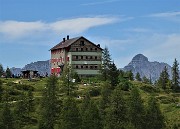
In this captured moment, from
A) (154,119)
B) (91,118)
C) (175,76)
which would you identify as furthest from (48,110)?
(175,76)

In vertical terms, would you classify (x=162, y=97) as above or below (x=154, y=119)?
above

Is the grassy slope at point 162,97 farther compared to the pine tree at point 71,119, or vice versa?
the grassy slope at point 162,97

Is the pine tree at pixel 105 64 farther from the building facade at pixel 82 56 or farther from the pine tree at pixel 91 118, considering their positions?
the pine tree at pixel 91 118

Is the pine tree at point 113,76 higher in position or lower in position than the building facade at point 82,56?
lower

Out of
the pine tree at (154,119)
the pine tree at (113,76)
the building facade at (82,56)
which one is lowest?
the pine tree at (154,119)

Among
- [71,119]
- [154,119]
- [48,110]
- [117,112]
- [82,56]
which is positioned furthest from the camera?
[82,56]

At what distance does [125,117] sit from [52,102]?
A: 625 inches

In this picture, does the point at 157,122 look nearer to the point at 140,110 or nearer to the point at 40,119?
the point at 140,110

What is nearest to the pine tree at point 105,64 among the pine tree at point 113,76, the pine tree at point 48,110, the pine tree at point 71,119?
the pine tree at point 113,76

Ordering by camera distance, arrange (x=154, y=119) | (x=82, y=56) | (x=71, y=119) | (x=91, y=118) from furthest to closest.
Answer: (x=82, y=56) < (x=154, y=119) < (x=91, y=118) < (x=71, y=119)

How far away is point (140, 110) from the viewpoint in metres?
86.1

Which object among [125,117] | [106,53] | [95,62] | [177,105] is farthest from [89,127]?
[95,62]

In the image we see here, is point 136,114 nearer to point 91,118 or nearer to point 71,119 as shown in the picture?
point 91,118

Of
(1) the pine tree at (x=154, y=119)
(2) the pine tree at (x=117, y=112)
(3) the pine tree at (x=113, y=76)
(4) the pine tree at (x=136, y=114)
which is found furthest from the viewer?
(3) the pine tree at (x=113, y=76)
